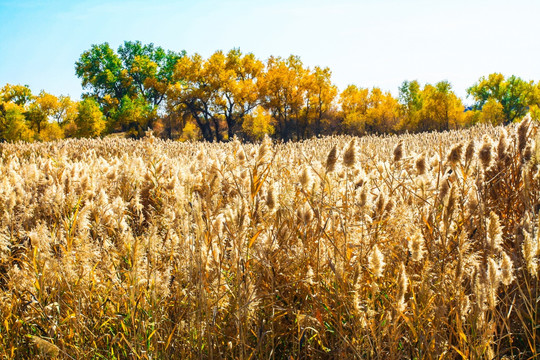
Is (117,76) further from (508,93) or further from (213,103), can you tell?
(508,93)

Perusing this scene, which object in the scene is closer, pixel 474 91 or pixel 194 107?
pixel 194 107

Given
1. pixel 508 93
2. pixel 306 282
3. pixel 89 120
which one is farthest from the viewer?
pixel 508 93

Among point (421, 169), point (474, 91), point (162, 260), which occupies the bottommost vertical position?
point (162, 260)

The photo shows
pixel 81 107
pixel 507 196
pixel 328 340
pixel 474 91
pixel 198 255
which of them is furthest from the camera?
pixel 474 91

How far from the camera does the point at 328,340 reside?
6.00 ft

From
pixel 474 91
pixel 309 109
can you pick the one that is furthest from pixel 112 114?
pixel 474 91

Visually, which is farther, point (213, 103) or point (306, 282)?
point (213, 103)

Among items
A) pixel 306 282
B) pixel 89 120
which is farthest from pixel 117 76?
pixel 306 282

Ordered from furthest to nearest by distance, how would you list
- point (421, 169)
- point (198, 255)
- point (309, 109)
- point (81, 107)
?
point (309, 109), point (81, 107), point (421, 169), point (198, 255)

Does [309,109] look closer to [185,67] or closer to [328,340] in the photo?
[185,67]

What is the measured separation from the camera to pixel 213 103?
168 feet

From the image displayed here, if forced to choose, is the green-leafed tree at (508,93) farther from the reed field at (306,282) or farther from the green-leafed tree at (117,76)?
the reed field at (306,282)

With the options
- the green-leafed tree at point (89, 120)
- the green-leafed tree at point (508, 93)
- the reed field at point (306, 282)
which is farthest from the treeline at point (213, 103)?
the reed field at point (306, 282)

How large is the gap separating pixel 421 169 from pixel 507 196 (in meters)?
0.76
